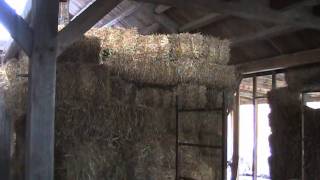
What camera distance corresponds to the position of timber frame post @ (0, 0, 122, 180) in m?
4.08

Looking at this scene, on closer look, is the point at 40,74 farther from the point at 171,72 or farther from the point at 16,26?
the point at 171,72

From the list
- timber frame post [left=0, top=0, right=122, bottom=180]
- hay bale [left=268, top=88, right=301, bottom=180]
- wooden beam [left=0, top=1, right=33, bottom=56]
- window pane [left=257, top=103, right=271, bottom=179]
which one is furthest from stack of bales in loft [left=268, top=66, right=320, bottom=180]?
window pane [left=257, top=103, right=271, bottom=179]

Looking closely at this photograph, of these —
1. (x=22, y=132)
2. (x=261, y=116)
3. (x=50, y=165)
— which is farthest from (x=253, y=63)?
(x=261, y=116)

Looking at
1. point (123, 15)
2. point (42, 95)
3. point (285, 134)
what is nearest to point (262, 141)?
point (285, 134)

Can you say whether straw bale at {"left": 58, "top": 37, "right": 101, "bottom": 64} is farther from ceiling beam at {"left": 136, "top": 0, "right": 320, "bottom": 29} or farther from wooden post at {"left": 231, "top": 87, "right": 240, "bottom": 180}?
wooden post at {"left": 231, "top": 87, "right": 240, "bottom": 180}

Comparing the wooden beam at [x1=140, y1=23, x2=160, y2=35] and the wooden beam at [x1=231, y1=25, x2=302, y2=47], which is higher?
the wooden beam at [x1=140, y1=23, x2=160, y2=35]

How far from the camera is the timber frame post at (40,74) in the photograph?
4.08 m

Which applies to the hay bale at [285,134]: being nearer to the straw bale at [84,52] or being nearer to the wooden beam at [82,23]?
the straw bale at [84,52]

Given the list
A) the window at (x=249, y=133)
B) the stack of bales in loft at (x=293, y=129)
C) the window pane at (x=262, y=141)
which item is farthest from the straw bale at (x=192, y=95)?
the window pane at (x=262, y=141)

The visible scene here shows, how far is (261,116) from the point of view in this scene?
601 inches

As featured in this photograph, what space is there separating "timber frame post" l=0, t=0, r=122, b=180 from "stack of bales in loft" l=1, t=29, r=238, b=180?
1.54 metres

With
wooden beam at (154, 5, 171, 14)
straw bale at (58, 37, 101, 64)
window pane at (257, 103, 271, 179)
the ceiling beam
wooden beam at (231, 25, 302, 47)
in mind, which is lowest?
window pane at (257, 103, 271, 179)

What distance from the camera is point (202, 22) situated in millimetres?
8109

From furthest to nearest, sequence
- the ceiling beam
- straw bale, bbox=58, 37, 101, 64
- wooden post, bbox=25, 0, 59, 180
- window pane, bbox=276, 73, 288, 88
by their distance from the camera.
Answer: window pane, bbox=276, 73, 288, 88
straw bale, bbox=58, 37, 101, 64
the ceiling beam
wooden post, bbox=25, 0, 59, 180
